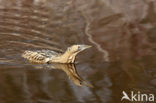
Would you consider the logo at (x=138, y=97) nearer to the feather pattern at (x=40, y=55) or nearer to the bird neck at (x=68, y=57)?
the bird neck at (x=68, y=57)

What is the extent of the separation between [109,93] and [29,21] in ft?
14.0

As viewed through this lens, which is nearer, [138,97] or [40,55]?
[138,97]

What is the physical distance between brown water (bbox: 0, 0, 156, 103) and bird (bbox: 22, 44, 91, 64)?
0.14 metres

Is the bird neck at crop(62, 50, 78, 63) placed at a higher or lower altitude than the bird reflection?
higher

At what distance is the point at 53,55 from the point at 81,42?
102 centimetres

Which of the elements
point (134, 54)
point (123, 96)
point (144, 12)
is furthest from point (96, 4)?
point (123, 96)

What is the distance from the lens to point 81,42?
7.86 m

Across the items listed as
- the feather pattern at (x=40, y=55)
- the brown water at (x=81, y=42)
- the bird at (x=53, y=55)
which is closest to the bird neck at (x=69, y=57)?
the bird at (x=53, y=55)

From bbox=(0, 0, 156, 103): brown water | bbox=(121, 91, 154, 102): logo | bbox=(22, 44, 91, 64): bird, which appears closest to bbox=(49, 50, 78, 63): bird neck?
bbox=(22, 44, 91, 64): bird

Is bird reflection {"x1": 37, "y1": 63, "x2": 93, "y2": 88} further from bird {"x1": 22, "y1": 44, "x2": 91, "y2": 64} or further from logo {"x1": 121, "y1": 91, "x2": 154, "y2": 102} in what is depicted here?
logo {"x1": 121, "y1": 91, "x2": 154, "y2": 102}

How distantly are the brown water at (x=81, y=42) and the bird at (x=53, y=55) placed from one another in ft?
0.46

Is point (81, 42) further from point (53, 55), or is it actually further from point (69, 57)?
point (69, 57)

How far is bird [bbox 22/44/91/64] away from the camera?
6652 millimetres

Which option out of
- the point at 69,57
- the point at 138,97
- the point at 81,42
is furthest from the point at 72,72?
the point at 81,42
